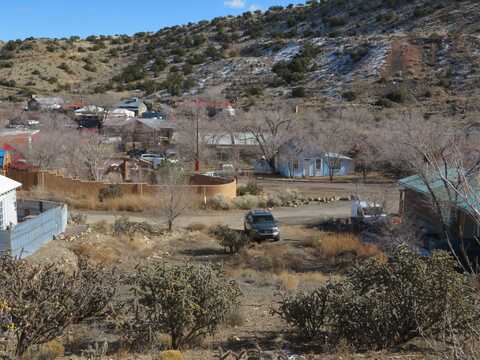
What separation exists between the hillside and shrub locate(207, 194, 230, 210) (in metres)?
29.6

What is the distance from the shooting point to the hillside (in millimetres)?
66188

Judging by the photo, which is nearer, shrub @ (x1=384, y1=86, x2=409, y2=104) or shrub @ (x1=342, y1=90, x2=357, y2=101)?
shrub @ (x1=384, y1=86, x2=409, y2=104)

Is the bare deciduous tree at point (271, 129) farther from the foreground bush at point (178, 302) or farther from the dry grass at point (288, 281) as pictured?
the foreground bush at point (178, 302)

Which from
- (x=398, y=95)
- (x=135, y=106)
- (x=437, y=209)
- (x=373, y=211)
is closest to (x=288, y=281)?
(x=437, y=209)

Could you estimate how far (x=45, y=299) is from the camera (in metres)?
9.12

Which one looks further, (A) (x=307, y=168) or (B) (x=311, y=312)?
(A) (x=307, y=168)

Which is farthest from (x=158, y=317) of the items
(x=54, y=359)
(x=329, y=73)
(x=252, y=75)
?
(x=252, y=75)

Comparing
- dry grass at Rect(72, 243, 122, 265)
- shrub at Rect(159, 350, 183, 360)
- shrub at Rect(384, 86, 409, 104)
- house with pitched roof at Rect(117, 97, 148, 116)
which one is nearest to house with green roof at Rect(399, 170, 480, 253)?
dry grass at Rect(72, 243, 122, 265)

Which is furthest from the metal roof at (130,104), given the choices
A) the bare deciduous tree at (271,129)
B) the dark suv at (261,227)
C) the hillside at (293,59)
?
the dark suv at (261,227)

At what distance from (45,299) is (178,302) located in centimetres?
197

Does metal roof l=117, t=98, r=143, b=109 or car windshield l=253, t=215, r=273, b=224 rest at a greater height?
metal roof l=117, t=98, r=143, b=109

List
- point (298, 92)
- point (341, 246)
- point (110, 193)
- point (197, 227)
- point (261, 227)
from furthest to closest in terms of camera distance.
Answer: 1. point (298, 92)
2. point (110, 193)
3. point (197, 227)
4. point (261, 227)
5. point (341, 246)

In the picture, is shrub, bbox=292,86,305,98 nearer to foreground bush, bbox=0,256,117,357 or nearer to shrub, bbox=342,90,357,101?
shrub, bbox=342,90,357,101

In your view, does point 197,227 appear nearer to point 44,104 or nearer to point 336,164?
point 336,164
